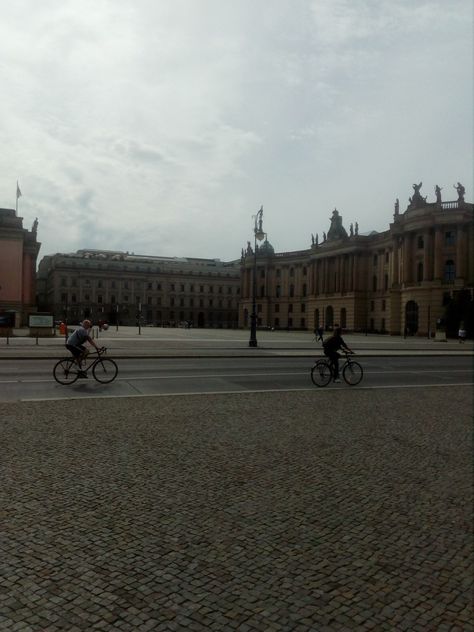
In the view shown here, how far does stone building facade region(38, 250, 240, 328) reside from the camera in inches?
5231

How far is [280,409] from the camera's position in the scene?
10.4 m

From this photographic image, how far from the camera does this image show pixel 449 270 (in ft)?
249

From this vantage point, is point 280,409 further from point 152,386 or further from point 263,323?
point 263,323

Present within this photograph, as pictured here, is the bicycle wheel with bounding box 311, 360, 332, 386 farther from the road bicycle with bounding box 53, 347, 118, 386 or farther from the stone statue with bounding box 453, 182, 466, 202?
→ the stone statue with bounding box 453, 182, 466, 202

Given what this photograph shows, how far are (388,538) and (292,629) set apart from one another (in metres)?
1.62

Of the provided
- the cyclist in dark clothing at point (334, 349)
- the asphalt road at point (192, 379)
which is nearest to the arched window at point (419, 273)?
the asphalt road at point (192, 379)

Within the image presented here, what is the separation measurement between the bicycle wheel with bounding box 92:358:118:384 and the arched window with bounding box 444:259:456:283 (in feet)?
227

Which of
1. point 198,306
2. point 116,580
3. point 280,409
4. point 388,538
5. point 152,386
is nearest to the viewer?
point 116,580

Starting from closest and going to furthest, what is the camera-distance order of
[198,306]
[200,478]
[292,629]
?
[292,629], [200,478], [198,306]

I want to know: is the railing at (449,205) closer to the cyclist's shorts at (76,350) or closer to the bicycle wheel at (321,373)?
the bicycle wheel at (321,373)

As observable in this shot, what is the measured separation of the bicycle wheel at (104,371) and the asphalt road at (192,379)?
250mm

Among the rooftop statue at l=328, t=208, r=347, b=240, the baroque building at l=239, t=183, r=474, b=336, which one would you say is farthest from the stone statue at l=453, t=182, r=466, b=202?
the rooftop statue at l=328, t=208, r=347, b=240

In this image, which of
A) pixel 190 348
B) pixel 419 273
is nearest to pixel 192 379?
pixel 190 348

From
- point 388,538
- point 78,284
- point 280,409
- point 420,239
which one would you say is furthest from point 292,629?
point 78,284
